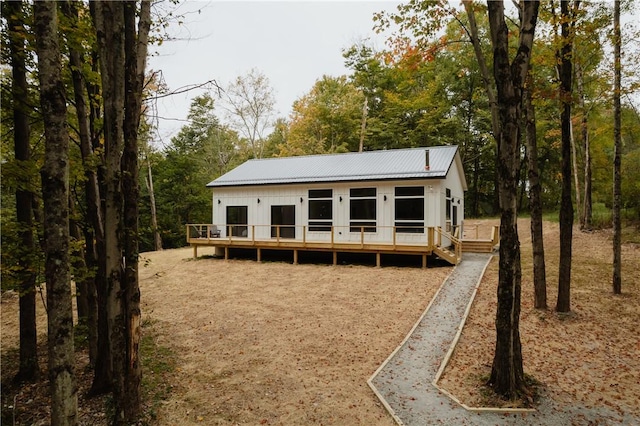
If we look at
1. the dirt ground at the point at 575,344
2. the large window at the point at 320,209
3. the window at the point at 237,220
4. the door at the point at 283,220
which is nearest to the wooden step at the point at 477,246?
the dirt ground at the point at 575,344

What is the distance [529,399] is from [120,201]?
20.9 feet

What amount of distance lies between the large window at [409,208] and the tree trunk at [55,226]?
11920 mm

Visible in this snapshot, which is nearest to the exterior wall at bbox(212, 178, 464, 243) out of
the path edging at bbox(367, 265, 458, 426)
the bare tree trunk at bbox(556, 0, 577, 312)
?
the path edging at bbox(367, 265, 458, 426)

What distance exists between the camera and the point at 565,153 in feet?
25.5

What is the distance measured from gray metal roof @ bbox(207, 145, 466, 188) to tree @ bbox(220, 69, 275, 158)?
10636 mm

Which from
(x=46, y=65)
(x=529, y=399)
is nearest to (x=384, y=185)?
(x=529, y=399)

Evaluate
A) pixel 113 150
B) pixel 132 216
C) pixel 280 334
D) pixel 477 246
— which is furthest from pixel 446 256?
pixel 113 150

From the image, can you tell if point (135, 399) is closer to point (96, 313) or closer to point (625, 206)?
point (96, 313)

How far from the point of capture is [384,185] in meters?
14.5

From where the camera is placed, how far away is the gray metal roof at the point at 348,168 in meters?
14.5

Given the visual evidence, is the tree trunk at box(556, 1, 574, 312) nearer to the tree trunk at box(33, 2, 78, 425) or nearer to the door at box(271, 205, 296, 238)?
the tree trunk at box(33, 2, 78, 425)

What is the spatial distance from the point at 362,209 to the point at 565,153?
816 centimetres

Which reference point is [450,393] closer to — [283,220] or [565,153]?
[565,153]

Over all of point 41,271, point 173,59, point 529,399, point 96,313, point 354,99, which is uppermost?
point 354,99
